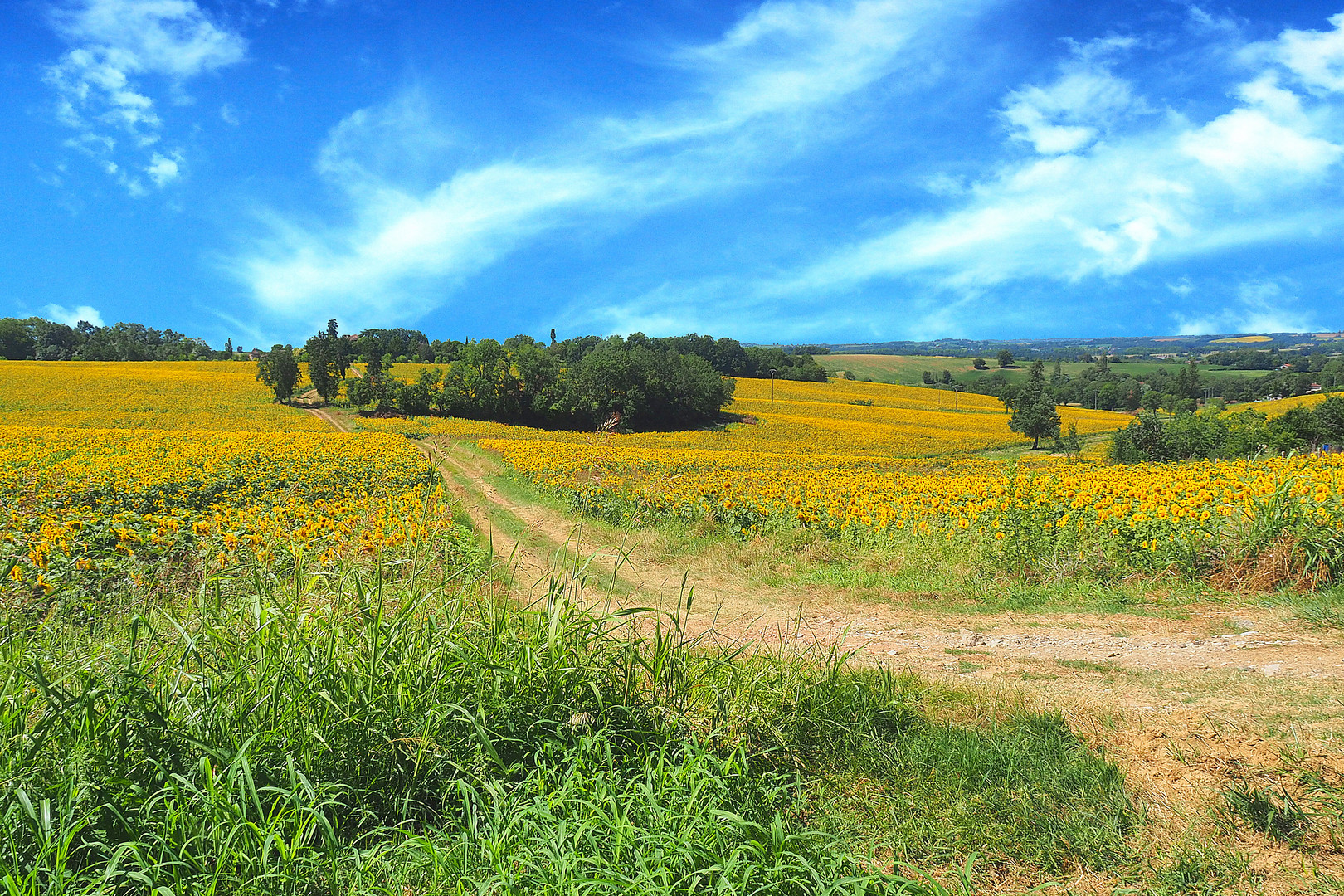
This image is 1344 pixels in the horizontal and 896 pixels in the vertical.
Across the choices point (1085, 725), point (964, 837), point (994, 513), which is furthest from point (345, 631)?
point (994, 513)

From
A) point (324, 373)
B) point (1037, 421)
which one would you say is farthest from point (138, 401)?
point (1037, 421)

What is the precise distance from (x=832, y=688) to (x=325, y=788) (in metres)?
2.62

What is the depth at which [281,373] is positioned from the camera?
61.4 m

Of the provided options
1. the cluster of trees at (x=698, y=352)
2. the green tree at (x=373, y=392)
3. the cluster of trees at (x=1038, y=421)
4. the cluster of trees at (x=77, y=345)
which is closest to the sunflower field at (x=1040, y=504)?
the green tree at (x=373, y=392)

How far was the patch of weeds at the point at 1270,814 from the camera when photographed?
280 cm

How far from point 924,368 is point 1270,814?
13492 cm

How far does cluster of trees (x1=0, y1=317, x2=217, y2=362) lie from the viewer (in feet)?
290

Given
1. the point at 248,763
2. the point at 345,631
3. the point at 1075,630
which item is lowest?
the point at 1075,630

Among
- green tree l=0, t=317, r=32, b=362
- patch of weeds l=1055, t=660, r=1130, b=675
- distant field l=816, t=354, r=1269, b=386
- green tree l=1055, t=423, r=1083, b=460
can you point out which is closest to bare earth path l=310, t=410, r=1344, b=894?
patch of weeds l=1055, t=660, r=1130, b=675

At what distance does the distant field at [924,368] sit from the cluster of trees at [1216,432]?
214 feet

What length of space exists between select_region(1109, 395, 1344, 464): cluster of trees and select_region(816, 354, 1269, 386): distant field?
214ft

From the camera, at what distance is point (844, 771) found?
11.2 ft

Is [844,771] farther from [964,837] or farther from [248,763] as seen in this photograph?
[248,763]

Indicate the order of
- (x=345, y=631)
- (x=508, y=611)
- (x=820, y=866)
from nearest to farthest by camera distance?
(x=820, y=866) < (x=345, y=631) < (x=508, y=611)
